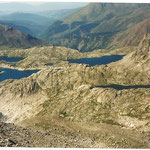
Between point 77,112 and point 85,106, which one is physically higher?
point 85,106

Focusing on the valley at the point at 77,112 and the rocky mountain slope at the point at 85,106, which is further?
the rocky mountain slope at the point at 85,106

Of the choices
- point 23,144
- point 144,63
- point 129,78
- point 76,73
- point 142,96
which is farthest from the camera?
point 144,63

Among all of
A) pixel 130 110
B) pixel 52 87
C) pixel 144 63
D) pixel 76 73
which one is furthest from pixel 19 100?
pixel 144 63

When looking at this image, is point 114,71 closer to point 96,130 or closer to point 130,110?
point 130,110

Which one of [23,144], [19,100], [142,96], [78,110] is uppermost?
[23,144]

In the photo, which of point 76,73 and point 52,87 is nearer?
point 52,87

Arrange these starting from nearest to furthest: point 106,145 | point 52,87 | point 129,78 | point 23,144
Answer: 1. point 23,144
2. point 106,145
3. point 52,87
4. point 129,78

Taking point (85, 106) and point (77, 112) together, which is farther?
point (85, 106)

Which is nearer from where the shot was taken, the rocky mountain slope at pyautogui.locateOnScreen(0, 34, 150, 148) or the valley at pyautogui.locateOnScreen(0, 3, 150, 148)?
the valley at pyautogui.locateOnScreen(0, 3, 150, 148)
